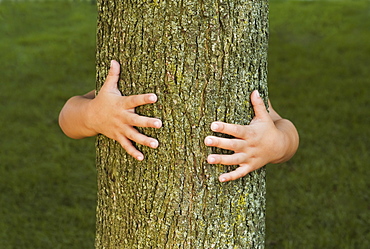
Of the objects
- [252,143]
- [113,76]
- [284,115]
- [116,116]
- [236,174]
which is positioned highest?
[113,76]

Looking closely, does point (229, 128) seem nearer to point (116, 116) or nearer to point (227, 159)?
point (227, 159)

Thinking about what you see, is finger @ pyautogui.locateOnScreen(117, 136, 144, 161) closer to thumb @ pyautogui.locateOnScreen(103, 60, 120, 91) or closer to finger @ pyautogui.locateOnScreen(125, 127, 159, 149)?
finger @ pyautogui.locateOnScreen(125, 127, 159, 149)

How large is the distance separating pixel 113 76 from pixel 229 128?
51cm

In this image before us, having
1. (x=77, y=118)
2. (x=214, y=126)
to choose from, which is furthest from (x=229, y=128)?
(x=77, y=118)

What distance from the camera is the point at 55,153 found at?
5.87m

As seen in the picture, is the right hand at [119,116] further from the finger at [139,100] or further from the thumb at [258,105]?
the thumb at [258,105]

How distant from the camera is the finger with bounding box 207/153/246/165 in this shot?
1780mm

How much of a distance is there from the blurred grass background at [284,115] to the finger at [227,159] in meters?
2.55

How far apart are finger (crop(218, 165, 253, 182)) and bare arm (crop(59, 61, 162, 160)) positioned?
287 mm

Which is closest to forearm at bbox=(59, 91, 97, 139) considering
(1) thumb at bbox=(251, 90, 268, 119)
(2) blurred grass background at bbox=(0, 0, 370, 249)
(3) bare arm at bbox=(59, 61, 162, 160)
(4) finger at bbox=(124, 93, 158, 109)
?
(3) bare arm at bbox=(59, 61, 162, 160)

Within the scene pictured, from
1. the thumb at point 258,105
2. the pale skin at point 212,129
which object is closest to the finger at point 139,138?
the pale skin at point 212,129

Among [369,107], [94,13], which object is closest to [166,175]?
[369,107]

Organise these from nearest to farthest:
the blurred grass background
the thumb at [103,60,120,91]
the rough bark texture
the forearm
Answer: the rough bark texture, the thumb at [103,60,120,91], the forearm, the blurred grass background

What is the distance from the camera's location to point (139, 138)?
1.81m
